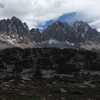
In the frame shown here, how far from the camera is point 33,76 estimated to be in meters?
199

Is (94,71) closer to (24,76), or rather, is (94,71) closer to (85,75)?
(85,75)

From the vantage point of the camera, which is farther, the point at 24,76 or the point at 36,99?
the point at 24,76

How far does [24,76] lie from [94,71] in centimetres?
5191

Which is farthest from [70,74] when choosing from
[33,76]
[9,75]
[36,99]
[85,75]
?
[36,99]

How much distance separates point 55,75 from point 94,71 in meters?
29.0

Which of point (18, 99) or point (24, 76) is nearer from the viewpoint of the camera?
point (18, 99)

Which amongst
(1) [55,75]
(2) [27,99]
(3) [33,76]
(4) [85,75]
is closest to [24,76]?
(3) [33,76]

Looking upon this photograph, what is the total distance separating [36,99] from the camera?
A: 2933 inches

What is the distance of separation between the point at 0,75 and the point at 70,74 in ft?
170

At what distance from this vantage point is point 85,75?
193750 millimetres

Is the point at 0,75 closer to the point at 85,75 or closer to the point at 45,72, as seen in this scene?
the point at 45,72

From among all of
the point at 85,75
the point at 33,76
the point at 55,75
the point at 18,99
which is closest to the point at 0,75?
the point at 33,76

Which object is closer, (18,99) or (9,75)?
(18,99)

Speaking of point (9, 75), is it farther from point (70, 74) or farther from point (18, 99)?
point (18, 99)
